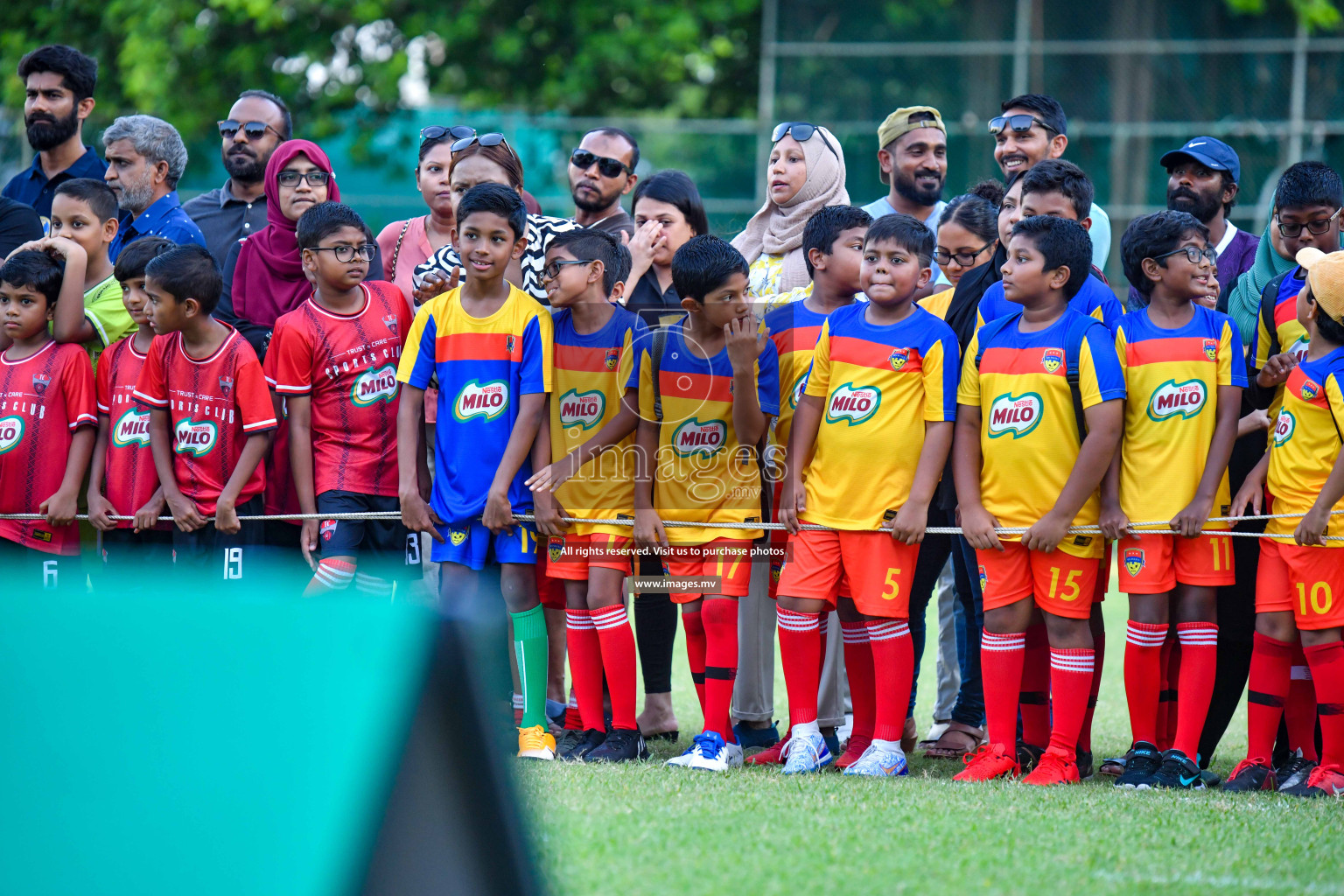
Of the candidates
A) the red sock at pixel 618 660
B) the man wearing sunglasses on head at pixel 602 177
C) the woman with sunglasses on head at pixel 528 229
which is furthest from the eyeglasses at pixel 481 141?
the red sock at pixel 618 660

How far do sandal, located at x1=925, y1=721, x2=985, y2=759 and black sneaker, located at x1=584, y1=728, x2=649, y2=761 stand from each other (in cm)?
121

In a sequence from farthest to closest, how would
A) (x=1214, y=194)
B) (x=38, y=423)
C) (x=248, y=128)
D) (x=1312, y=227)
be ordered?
A: (x=248, y=128)
(x=38, y=423)
(x=1214, y=194)
(x=1312, y=227)

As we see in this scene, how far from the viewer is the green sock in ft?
16.5

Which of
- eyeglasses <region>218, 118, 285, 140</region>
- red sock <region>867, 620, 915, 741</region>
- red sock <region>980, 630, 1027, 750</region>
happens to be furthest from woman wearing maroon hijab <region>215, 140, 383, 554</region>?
red sock <region>980, 630, 1027, 750</region>

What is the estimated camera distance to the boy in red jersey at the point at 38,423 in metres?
5.70

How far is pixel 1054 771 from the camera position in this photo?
15.1ft

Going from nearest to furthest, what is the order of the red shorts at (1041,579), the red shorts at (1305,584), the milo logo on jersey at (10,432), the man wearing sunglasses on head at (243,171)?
1. the red shorts at (1305,584)
2. the red shorts at (1041,579)
3. the milo logo on jersey at (10,432)
4. the man wearing sunglasses on head at (243,171)

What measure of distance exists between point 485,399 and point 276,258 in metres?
1.45

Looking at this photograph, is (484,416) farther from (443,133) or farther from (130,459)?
(443,133)

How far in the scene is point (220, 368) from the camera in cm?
550

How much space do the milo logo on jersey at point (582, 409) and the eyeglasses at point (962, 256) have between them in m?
1.64

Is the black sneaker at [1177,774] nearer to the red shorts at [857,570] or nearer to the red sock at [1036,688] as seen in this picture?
the red sock at [1036,688]

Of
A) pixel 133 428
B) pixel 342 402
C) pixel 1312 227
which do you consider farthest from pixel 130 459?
pixel 1312 227

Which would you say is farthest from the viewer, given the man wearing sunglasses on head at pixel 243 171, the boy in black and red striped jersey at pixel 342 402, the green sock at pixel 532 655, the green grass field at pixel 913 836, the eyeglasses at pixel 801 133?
the man wearing sunglasses on head at pixel 243 171
